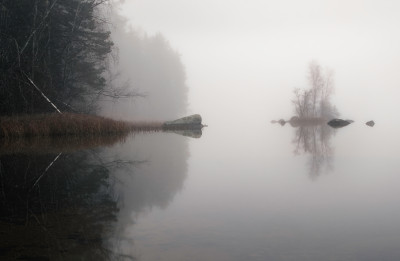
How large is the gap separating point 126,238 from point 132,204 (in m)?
1.39

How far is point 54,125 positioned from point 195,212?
13.4 metres

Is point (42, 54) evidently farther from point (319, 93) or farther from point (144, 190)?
point (319, 93)

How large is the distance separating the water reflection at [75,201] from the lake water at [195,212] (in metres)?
0.02

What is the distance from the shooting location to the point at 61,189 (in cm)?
567

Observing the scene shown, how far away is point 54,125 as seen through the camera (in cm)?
1633

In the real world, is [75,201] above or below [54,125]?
below

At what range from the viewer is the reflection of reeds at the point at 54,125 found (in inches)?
597

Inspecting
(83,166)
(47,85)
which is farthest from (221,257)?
(47,85)

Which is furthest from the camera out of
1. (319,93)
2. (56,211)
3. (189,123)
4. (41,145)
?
(319,93)

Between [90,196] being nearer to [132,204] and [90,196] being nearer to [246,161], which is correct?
[132,204]

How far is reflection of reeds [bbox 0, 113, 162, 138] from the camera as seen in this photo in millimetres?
15156

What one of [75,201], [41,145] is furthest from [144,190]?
[41,145]

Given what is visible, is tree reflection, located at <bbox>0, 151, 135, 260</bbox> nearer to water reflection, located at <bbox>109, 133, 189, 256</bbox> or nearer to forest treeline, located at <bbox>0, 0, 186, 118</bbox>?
water reflection, located at <bbox>109, 133, 189, 256</bbox>

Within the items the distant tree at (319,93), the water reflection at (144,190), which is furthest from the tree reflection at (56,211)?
the distant tree at (319,93)
